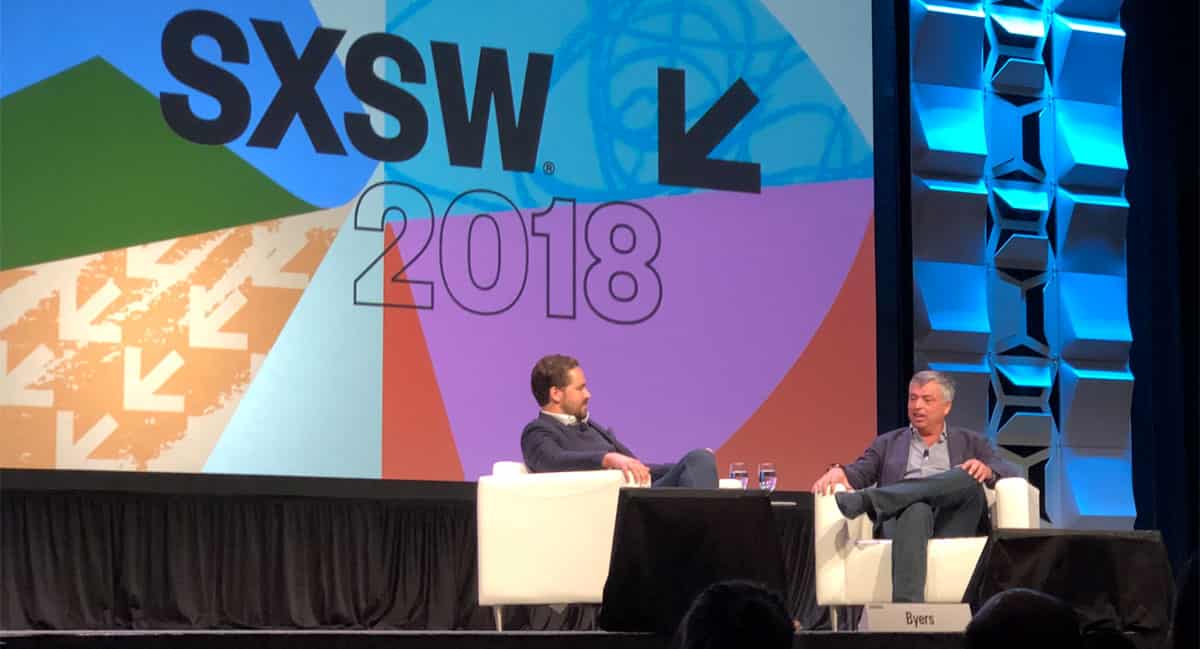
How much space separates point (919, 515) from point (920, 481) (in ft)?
0.40

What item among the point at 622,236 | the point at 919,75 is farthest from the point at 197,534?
the point at 919,75

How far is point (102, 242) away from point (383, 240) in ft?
3.44

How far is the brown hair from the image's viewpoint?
498 centimetres

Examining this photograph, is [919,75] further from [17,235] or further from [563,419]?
[17,235]

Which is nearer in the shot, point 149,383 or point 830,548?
point 830,548

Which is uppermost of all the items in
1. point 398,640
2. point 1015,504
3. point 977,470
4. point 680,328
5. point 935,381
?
point 680,328

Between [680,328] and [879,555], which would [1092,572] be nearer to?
[879,555]

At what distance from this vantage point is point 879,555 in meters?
4.90

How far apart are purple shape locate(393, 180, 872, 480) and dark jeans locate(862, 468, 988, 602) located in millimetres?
1476

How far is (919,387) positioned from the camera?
208 inches

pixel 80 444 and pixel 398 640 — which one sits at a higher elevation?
pixel 80 444

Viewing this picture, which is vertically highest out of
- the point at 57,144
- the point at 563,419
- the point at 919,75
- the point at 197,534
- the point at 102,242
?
the point at 919,75

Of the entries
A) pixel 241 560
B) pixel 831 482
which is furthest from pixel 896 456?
pixel 241 560

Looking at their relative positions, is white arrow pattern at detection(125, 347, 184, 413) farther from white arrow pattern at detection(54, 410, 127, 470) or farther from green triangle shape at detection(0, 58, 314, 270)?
green triangle shape at detection(0, 58, 314, 270)
